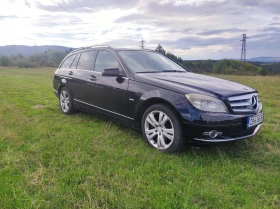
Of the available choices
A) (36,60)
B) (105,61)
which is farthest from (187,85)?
(36,60)

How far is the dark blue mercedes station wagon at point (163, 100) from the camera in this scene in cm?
323

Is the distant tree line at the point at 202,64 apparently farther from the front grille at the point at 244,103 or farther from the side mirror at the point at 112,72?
the front grille at the point at 244,103

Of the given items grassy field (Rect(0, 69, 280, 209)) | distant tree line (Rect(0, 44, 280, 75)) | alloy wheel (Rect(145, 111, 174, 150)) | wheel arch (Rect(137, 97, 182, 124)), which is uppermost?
distant tree line (Rect(0, 44, 280, 75))

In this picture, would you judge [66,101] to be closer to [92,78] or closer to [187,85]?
[92,78]

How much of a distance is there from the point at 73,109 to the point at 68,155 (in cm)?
261

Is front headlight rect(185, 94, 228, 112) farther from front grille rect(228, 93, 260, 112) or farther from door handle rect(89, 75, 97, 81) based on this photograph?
door handle rect(89, 75, 97, 81)

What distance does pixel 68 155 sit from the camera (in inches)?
134

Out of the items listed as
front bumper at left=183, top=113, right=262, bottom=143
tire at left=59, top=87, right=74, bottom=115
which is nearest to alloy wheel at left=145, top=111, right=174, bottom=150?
front bumper at left=183, top=113, right=262, bottom=143

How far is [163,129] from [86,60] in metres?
2.66

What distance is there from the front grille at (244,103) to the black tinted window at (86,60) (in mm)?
2915

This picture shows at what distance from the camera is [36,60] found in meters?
69.1

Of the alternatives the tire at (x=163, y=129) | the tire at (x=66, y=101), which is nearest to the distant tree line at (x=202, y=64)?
the tire at (x=66, y=101)

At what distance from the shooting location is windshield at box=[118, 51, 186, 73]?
439 centimetres

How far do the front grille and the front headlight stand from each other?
0.17 m
